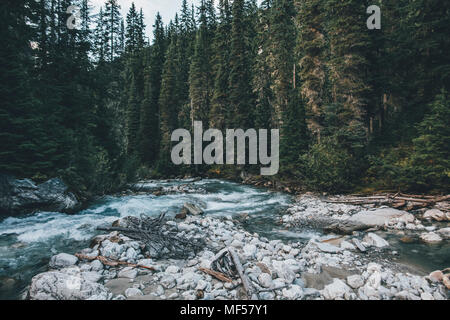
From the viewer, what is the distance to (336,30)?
15.7m

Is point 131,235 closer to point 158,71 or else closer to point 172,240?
point 172,240

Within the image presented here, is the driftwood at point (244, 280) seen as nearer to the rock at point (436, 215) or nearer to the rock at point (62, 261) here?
the rock at point (62, 261)

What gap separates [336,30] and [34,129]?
63.0 feet

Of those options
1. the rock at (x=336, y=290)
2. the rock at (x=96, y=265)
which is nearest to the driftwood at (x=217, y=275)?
the rock at (x=336, y=290)

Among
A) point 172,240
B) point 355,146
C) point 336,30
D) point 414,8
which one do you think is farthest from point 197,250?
point 414,8

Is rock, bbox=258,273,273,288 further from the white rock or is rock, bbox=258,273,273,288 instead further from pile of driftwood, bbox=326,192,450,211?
pile of driftwood, bbox=326,192,450,211

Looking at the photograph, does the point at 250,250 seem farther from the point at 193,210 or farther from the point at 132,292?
the point at 193,210

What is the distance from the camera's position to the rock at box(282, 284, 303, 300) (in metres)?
4.15

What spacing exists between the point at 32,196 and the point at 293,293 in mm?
11295

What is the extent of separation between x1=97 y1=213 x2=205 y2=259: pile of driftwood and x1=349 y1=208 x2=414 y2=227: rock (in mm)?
6327

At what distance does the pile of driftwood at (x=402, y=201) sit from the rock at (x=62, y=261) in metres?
11.8

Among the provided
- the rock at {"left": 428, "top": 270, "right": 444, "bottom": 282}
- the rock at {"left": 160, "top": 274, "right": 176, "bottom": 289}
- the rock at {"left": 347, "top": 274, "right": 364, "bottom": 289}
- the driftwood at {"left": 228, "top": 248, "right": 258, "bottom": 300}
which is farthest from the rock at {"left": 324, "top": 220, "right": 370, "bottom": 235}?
the rock at {"left": 160, "top": 274, "right": 176, "bottom": 289}

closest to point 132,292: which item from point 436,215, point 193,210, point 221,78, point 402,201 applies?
point 193,210

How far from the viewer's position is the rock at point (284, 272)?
15.4 ft
